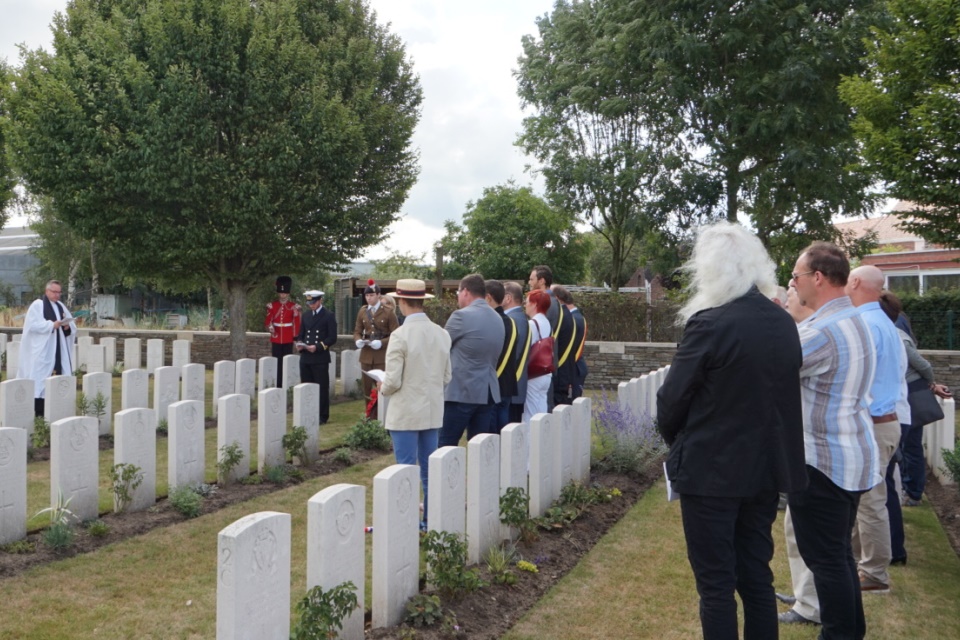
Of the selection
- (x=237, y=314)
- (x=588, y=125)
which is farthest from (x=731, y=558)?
(x=588, y=125)

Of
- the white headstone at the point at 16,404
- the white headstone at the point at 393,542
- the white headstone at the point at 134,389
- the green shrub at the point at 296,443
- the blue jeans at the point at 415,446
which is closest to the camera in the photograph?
the white headstone at the point at 393,542

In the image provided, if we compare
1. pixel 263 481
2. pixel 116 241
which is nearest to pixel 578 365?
pixel 263 481

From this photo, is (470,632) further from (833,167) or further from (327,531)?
(833,167)

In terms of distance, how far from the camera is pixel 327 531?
11.8ft

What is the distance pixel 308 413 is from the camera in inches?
336

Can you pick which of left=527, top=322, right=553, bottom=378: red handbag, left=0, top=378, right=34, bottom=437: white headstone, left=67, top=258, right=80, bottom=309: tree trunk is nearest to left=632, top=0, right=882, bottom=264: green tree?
left=527, top=322, right=553, bottom=378: red handbag

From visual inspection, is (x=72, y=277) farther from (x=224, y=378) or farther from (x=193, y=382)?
(x=193, y=382)

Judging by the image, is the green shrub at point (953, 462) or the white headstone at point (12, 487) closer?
the white headstone at point (12, 487)

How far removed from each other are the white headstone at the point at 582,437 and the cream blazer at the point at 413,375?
2059 mm

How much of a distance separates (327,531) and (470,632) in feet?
3.68

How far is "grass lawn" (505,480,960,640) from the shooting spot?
14.5ft

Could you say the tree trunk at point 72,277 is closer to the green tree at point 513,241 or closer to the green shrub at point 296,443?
the green tree at point 513,241

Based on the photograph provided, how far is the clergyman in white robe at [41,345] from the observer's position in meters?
11.3

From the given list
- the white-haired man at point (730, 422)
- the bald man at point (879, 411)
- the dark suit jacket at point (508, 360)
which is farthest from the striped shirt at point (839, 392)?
the dark suit jacket at point (508, 360)
